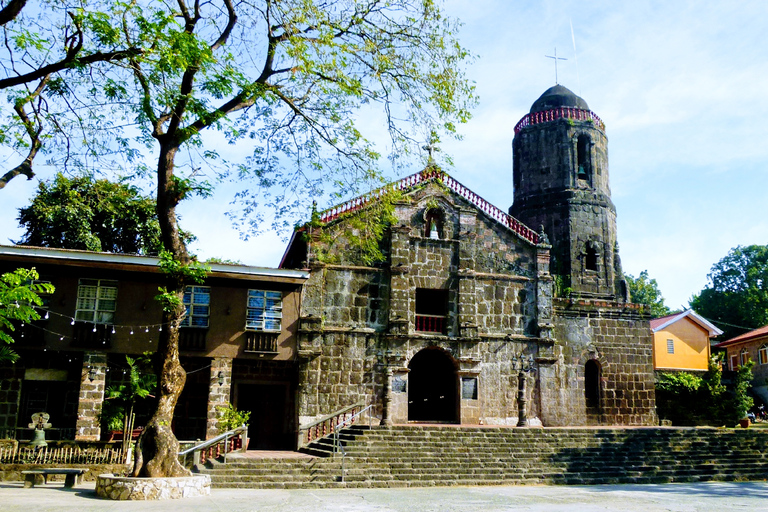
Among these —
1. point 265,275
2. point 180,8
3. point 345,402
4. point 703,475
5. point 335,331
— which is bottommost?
point 703,475

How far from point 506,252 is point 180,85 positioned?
13869mm

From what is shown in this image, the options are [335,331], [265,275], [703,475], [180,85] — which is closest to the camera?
[180,85]

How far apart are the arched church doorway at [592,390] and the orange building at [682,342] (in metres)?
7.35

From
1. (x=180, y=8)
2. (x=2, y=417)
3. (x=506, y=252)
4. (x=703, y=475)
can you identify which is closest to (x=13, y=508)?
(x=180, y=8)

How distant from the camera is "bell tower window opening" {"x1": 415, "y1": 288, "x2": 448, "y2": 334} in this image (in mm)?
21938

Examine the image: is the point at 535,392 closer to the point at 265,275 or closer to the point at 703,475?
the point at 703,475

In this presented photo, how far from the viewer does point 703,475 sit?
17.4 metres

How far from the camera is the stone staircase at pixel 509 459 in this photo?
591 inches

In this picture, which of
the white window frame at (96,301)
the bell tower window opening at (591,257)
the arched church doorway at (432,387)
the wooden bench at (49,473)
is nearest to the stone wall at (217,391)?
the white window frame at (96,301)

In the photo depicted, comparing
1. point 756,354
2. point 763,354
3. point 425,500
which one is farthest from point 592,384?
point 756,354

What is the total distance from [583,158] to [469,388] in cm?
1065

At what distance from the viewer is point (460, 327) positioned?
858 inches

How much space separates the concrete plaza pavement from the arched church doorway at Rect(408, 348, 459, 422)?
7.14m

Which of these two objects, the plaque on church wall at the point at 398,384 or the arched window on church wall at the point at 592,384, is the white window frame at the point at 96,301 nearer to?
the plaque on church wall at the point at 398,384
